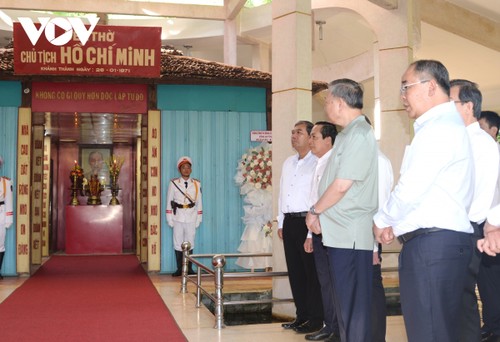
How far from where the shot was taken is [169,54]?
9.30m

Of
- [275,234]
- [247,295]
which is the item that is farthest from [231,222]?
[275,234]

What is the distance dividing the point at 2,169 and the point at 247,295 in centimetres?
391

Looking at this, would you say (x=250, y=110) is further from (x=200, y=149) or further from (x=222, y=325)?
(x=222, y=325)

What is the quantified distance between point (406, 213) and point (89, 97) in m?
7.14

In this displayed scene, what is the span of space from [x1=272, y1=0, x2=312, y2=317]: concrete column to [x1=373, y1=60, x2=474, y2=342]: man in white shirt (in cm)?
345

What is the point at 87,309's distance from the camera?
6.36 meters

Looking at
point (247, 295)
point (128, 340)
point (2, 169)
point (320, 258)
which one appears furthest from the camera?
point (2, 169)

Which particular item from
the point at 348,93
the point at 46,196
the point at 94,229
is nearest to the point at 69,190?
the point at 46,196

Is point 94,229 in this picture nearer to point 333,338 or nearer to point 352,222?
point 333,338

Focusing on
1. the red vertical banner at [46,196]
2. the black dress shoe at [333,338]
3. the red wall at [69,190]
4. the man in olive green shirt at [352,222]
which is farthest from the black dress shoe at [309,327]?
the red wall at [69,190]

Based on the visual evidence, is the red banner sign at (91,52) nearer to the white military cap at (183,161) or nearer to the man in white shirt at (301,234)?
the white military cap at (183,161)

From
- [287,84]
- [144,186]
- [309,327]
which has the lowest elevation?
[309,327]

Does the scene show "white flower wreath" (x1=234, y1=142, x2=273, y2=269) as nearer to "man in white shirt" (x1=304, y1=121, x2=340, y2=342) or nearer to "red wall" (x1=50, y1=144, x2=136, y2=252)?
"man in white shirt" (x1=304, y1=121, x2=340, y2=342)

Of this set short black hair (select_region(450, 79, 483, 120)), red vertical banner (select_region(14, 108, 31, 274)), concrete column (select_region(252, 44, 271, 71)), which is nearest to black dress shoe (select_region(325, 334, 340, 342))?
short black hair (select_region(450, 79, 483, 120))
